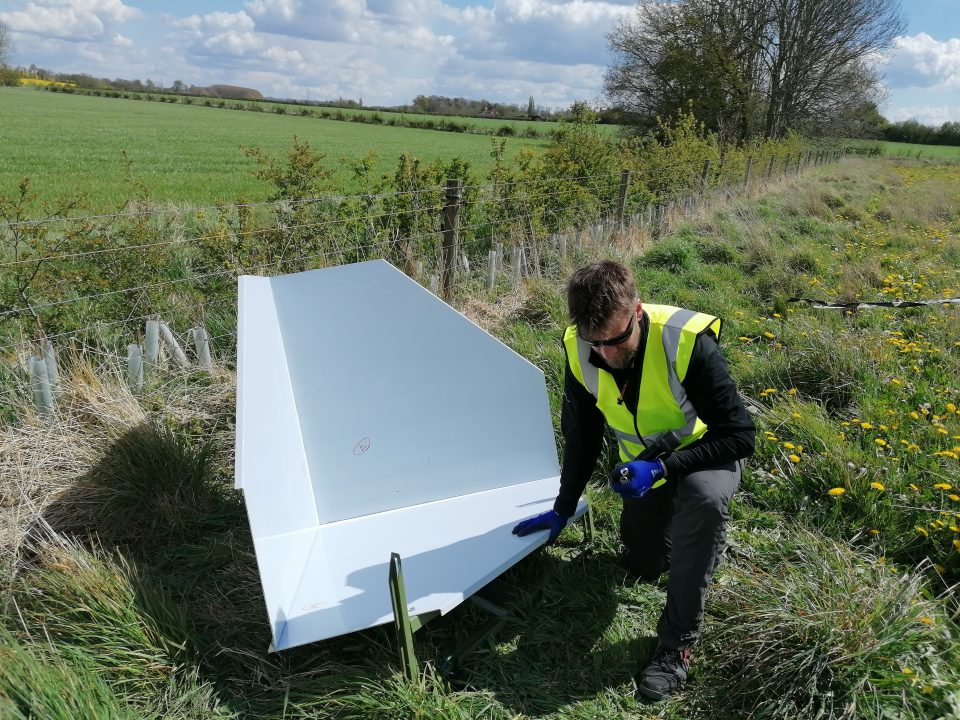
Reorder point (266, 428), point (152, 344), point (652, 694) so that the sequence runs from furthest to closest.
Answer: point (152, 344) < point (266, 428) < point (652, 694)

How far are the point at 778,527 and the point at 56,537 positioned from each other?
3.01 m

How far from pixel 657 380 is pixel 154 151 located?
2573 cm

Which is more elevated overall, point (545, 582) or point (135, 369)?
point (135, 369)

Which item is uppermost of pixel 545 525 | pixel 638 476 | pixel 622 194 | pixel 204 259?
pixel 622 194

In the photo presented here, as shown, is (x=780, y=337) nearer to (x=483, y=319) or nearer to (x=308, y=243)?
(x=483, y=319)

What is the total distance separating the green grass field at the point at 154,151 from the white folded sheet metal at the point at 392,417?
2.81 m

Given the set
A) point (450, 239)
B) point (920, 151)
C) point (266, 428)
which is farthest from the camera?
point (920, 151)

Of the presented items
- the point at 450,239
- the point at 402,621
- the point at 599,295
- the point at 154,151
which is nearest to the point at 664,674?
the point at 402,621

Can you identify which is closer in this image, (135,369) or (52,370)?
(52,370)

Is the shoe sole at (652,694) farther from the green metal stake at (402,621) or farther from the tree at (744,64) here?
the tree at (744,64)

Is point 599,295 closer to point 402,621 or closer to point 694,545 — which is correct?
point 694,545

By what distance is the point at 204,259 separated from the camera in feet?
17.1

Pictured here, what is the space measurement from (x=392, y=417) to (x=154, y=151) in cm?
2466

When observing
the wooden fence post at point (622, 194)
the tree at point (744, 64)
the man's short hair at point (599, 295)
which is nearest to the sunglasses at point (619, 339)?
the man's short hair at point (599, 295)
